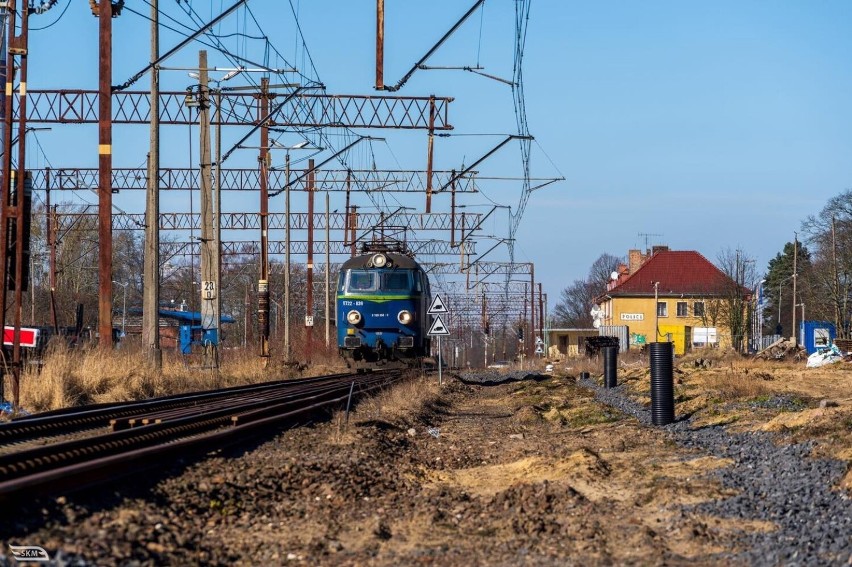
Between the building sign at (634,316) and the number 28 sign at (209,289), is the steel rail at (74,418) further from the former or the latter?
the building sign at (634,316)

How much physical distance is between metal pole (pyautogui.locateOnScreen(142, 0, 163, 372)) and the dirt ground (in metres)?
8.70

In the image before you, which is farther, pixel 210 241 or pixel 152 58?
pixel 210 241

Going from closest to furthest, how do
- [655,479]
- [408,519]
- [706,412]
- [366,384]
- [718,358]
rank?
[408,519]
[655,479]
[706,412]
[366,384]
[718,358]

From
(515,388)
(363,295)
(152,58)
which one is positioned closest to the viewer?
(152,58)

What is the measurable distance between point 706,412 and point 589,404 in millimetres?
3917

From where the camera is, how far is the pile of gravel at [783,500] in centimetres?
644

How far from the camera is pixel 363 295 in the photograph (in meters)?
31.3

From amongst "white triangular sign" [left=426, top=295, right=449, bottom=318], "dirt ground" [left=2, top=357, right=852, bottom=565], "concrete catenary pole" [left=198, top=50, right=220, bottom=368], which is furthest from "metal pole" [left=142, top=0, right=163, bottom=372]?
"dirt ground" [left=2, top=357, right=852, bottom=565]

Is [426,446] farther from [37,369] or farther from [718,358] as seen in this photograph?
[718,358]

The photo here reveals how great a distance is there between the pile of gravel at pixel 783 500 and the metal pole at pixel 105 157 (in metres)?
13.0

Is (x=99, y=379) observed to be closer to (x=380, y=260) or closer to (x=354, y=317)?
(x=354, y=317)

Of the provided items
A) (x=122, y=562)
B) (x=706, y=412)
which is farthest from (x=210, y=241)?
(x=122, y=562)

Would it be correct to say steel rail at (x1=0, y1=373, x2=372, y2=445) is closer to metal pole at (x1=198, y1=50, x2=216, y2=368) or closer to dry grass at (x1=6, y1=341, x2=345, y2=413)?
dry grass at (x1=6, y1=341, x2=345, y2=413)

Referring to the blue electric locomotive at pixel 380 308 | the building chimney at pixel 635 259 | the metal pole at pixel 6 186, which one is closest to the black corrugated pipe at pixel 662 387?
the metal pole at pixel 6 186
